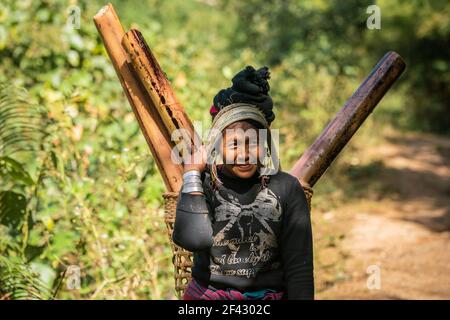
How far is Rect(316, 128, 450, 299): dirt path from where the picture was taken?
4785 mm

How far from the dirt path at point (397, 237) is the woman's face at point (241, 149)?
249 centimetres

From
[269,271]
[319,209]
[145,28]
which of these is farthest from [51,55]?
[269,271]

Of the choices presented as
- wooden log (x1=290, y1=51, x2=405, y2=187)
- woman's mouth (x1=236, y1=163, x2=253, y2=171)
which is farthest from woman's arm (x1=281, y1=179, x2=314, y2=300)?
wooden log (x1=290, y1=51, x2=405, y2=187)

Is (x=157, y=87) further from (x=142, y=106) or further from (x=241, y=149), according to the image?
(x=241, y=149)

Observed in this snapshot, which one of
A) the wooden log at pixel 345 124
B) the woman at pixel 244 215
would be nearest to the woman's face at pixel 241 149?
the woman at pixel 244 215

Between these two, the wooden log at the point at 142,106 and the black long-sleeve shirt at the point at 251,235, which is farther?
the wooden log at the point at 142,106

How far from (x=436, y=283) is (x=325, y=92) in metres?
4.30

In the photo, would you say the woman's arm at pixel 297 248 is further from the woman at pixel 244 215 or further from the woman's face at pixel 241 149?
the woman's face at pixel 241 149

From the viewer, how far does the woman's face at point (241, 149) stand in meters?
2.22

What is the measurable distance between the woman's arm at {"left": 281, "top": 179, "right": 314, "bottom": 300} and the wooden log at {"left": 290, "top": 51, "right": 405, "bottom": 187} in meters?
0.44

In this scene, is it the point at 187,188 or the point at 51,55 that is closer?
the point at 187,188

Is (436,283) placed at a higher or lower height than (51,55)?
lower

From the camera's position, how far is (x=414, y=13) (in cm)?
1415

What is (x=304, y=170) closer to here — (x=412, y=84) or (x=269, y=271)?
(x=269, y=271)
